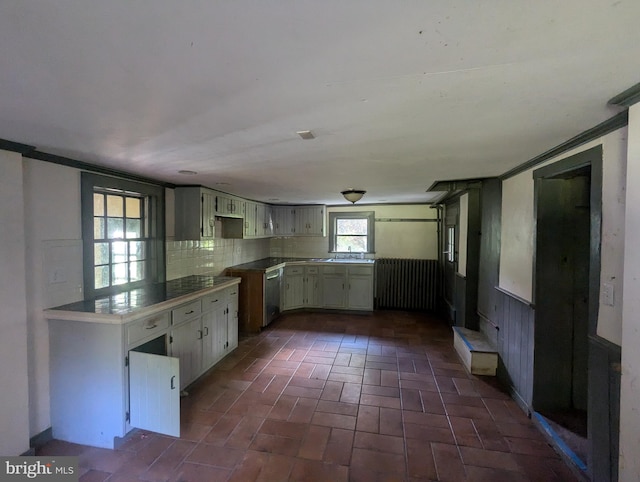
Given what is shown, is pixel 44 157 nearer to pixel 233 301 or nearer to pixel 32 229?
pixel 32 229

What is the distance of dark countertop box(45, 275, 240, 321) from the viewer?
2.31m

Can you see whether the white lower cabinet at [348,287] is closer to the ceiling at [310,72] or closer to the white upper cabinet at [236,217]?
the white upper cabinet at [236,217]

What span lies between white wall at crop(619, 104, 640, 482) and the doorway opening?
105 cm

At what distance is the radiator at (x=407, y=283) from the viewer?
6008 mm

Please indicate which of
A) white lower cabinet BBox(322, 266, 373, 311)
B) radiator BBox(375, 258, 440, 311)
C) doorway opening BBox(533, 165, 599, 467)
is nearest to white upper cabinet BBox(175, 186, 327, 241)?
white lower cabinet BBox(322, 266, 373, 311)

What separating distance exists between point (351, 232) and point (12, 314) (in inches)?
208

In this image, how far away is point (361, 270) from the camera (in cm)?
573

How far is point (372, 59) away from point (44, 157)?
8.35ft

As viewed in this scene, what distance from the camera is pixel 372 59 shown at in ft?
3.41

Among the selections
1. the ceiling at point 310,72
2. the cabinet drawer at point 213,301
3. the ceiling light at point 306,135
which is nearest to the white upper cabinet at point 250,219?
the cabinet drawer at point 213,301

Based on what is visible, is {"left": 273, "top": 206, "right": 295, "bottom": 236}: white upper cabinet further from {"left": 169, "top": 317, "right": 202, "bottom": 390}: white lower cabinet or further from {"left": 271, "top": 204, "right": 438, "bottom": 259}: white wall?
{"left": 169, "top": 317, "right": 202, "bottom": 390}: white lower cabinet

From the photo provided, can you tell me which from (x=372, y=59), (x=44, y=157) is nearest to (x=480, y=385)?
(x=372, y=59)

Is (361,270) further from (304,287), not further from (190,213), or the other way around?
(190,213)

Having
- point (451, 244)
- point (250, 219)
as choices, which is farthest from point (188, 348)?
point (451, 244)
